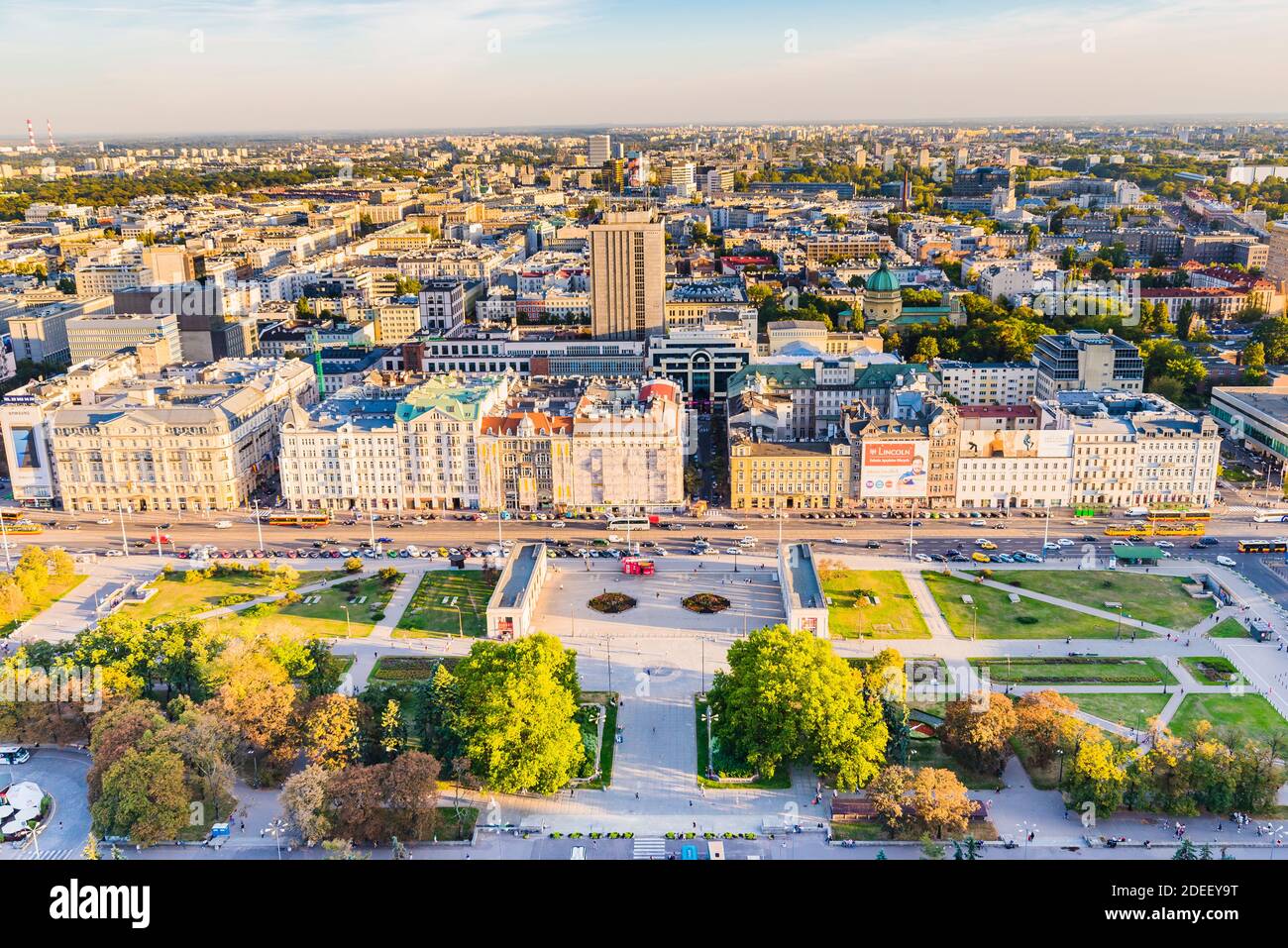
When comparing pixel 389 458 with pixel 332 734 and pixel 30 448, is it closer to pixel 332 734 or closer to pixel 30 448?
pixel 30 448

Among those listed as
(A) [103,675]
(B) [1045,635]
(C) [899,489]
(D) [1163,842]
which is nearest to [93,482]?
(A) [103,675]

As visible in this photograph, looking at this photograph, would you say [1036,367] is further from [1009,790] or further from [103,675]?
[103,675]

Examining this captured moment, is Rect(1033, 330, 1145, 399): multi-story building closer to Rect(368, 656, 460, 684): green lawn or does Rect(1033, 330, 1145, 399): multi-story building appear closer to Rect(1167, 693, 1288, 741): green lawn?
Rect(1167, 693, 1288, 741): green lawn

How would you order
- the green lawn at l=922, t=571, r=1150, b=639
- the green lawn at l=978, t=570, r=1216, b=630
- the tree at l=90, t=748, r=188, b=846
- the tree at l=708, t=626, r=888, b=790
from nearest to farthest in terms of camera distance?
1. the tree at l=90, t=748, r=188, b=846
2. the tree at l=708, t=626, r=888, b=790
3. the green lawn at l=922, t=571, r=1150, b=639
4. the green lawn at l=978, t=570, r=1216, b=630

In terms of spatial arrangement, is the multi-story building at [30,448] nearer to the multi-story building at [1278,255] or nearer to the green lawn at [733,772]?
the green lawn at [733,772]

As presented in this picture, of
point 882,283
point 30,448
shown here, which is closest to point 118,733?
point 30,448

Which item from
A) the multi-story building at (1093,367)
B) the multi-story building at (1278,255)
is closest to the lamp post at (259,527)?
the multi-story building at (1093,367)

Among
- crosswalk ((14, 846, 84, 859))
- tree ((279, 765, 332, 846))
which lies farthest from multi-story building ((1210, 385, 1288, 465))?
crosswalk ((14, 846, 84, 859))
